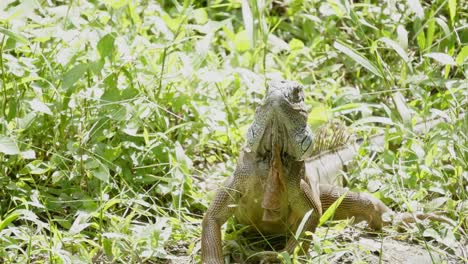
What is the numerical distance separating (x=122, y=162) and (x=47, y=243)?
3.32 ft

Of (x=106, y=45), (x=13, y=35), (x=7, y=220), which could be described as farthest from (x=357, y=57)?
(x=7, y=220)

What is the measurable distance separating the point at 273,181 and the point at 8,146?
1.47 m

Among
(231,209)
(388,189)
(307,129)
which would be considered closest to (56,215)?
(231,209)

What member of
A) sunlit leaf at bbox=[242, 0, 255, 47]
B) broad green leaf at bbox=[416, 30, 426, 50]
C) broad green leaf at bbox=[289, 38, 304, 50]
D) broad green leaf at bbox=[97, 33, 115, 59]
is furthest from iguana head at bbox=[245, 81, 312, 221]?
broad green leaf at bbox=[289, 38, 304, 50]

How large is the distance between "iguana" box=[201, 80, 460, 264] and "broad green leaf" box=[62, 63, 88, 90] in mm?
1185

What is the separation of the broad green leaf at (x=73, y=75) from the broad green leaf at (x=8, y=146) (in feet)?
2.21

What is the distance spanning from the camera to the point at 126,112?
614cm

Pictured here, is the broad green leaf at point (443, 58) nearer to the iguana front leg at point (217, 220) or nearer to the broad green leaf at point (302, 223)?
the broad green leaf at point (302, 223)

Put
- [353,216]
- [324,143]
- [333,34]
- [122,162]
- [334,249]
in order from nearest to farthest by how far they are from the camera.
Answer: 1. [334,249]
2. [353,216]
3. [122,162]
4. [324,143]
5. [333,34]

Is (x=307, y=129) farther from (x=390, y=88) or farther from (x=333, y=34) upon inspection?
(x=333, y=34)

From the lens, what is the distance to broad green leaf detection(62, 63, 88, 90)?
600 cm

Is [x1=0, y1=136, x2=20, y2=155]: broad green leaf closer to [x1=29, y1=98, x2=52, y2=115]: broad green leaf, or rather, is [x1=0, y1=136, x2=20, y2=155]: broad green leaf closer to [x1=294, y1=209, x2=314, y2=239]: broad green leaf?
[x1=29, y1=98, x2=52, y2=115]: broad green leaf

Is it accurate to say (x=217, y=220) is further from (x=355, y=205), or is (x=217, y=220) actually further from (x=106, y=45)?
(x=106, y=45)

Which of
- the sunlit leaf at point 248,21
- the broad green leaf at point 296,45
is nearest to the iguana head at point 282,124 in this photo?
the sunlit leaf at point 248,21
